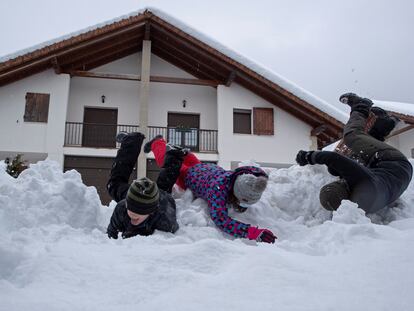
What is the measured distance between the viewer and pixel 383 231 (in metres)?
2.28

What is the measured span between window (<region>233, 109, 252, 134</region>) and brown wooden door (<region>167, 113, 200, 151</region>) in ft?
4.50

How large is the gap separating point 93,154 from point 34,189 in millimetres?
9743

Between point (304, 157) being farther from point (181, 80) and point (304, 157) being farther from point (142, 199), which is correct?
point (181, 80)

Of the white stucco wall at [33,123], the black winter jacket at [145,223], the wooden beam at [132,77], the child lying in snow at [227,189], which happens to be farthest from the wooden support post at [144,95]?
the black winter jacket at [145,223]

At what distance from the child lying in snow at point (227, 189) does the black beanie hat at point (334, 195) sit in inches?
19.9

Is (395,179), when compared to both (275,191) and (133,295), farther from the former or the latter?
(133,295)

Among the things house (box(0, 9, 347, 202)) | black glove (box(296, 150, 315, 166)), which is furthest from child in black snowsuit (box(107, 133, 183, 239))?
house (box(0, 9, 347, 202))

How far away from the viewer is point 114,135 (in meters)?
13.2

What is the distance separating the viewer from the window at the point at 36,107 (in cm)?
1233

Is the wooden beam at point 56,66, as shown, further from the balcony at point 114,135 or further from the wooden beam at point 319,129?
the wooden beam at point 319,129

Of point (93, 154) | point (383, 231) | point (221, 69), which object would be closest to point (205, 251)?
point (383, 231)

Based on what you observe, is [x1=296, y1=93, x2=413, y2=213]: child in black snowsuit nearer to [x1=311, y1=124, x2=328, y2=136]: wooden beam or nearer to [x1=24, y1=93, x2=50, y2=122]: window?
[x1=311, y1=124, x2=328, y2=136]: wooden beam

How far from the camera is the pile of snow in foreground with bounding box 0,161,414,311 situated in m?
1.44

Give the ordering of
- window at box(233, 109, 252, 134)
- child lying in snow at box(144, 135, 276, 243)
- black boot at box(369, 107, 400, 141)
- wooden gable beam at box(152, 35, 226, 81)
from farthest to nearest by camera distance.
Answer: window at box(233, 109, 252, 134) < wooden gable beam at box(152, 35, 226, 81) < black boot at box(369, 107, 400, 141) < child lying in snow at box(144, 135, 276, 243)
